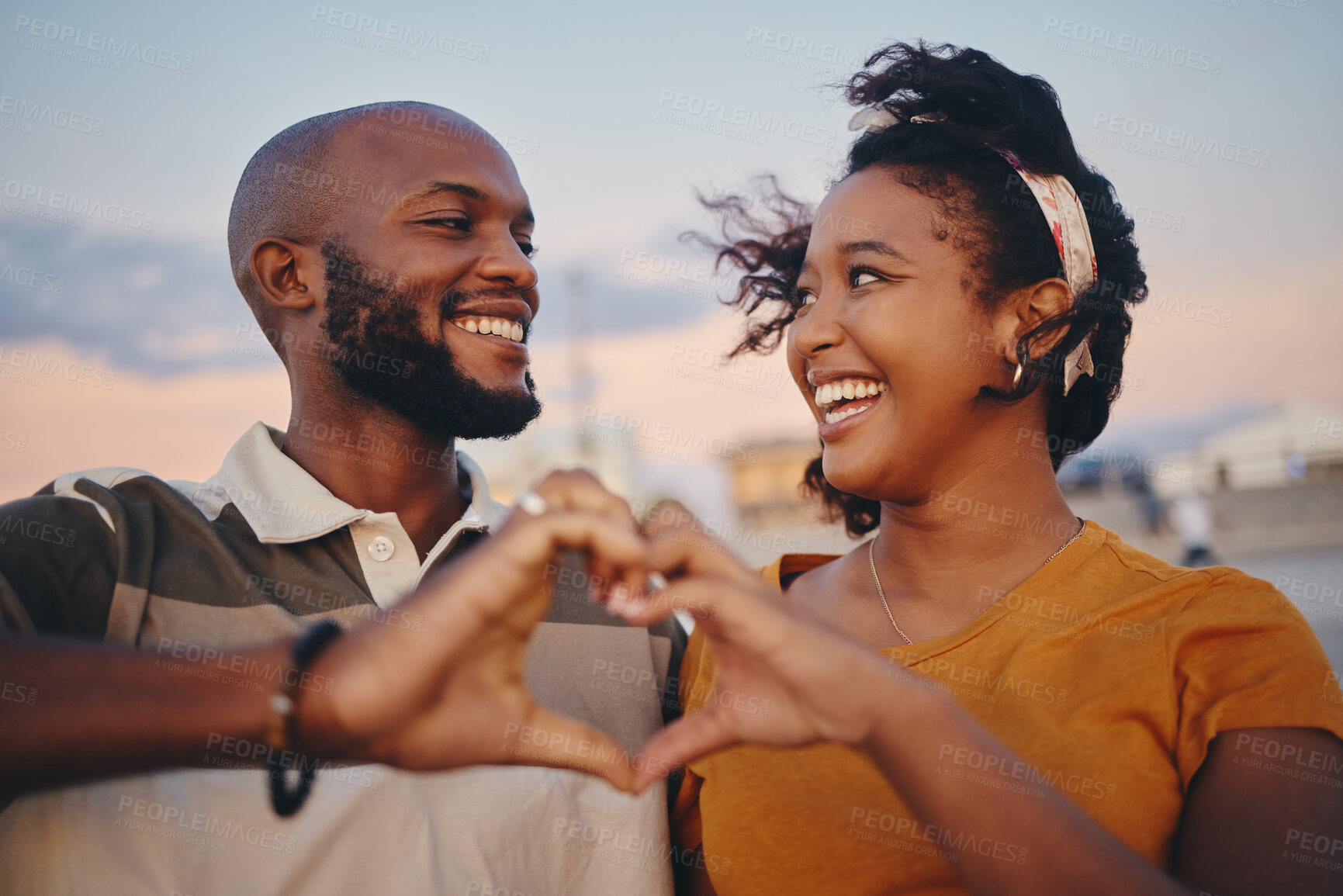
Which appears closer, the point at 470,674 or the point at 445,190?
the point at 470,674

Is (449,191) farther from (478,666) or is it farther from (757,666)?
(757,666)

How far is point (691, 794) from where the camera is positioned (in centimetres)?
268

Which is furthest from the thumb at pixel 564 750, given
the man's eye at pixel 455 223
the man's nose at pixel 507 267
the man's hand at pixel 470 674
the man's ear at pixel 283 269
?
the man's ear at pixel 283 269

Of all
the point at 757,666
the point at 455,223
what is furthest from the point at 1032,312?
the point at 455,223

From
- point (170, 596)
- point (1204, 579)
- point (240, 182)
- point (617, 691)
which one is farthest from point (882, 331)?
point (240, 182)

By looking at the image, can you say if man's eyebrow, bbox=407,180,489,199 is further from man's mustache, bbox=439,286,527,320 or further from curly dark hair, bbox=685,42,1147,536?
curly dark hair, bbox=685,42,1147,536

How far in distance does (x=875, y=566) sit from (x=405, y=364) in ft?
5.60

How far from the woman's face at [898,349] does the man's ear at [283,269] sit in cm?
182

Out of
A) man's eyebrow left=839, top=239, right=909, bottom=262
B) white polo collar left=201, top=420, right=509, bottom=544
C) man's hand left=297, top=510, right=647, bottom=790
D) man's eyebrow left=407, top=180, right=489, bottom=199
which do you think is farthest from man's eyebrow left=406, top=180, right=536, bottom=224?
man's hand left=297, top=510, right=647, bottom=790

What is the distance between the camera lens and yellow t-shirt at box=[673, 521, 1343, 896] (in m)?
1.97

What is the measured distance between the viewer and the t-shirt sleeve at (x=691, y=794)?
2.67 meters

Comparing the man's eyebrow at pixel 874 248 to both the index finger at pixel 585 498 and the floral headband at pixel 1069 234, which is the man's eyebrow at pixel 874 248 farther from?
the index finger at pixel 585 498

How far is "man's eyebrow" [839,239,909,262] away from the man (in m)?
1.23

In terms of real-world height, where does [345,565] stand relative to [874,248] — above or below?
below
